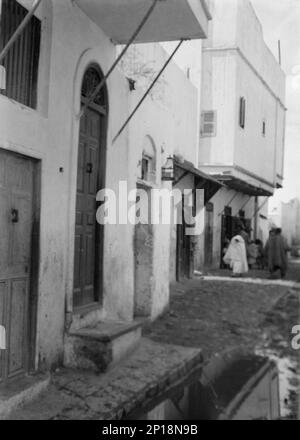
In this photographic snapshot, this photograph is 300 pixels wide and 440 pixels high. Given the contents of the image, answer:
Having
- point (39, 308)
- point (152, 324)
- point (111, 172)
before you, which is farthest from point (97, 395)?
point (152, 324)

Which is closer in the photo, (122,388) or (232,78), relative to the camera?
(122,388)

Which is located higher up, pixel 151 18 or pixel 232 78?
pixel 232 78

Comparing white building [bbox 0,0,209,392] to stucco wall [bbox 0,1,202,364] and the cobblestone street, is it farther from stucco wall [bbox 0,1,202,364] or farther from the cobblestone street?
the cobblestone street

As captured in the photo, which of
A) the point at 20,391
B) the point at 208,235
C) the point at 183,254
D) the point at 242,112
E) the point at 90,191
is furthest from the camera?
the point at 242,112

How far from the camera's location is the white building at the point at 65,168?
14.6 feet

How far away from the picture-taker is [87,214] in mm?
6051

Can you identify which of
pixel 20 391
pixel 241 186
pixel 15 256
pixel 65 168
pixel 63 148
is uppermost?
pixel 241 186

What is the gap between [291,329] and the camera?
834 cm

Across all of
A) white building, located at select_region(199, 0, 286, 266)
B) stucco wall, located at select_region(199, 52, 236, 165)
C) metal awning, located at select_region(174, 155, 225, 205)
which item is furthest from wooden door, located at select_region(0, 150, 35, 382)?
stucco wall, located at select_region(199, 52, 236, 165)

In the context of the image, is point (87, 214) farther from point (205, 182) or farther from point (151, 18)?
point (205, 182)

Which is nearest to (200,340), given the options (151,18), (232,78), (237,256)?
(151,18)

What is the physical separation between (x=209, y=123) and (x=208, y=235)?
11.9 ft

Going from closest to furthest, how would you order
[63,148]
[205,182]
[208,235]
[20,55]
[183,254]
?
1. [20,55]
2. [63,148]
3. [183,254]
4. [205,182]
5. [208,235]

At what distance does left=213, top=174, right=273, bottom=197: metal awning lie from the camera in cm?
1666
